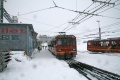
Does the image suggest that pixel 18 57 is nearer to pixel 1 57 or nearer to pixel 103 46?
pixel 1 57

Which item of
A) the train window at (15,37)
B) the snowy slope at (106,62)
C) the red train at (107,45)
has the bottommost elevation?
the snowy slope at (106,62)

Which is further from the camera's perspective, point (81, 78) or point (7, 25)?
point (7, 25)

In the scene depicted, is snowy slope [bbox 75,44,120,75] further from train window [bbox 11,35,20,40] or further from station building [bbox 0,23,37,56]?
train window [bbox 11,35,20,40]

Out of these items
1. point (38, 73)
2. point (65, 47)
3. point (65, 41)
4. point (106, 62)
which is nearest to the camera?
point (38, 73)

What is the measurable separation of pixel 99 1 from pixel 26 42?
11.4m

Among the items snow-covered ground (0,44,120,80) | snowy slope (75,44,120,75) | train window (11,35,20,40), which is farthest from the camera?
train window (11,35,20,40)

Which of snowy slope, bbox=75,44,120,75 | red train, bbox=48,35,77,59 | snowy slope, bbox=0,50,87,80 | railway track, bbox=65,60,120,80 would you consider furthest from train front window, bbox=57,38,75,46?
railway track, bbox=65,60,120,80

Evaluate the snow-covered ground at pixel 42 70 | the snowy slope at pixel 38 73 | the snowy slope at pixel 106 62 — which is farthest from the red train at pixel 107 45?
the snowy slope at pixel 38 73

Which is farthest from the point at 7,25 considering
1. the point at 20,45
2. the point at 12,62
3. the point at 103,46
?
the point at 103,46

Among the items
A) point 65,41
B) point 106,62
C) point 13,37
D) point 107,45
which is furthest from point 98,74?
point 107,45

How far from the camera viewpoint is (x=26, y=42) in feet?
61.5

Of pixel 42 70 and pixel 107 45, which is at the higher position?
pixel 107 45

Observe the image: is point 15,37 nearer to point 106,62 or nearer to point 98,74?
point 106,62

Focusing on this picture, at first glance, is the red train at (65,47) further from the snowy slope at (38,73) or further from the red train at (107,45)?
the red train at (107,45)
